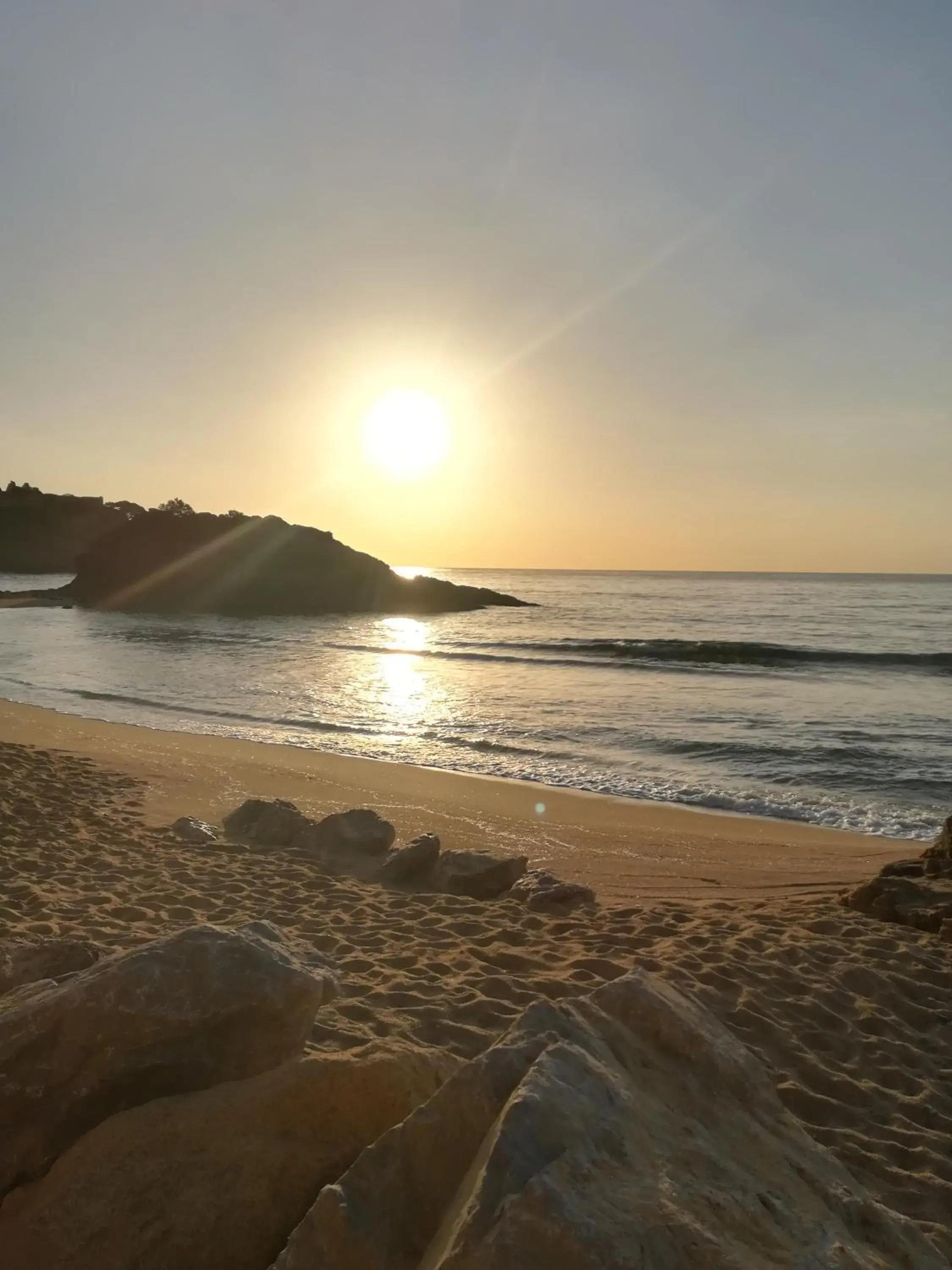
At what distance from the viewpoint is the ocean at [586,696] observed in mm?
12672

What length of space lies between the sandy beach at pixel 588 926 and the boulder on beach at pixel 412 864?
0.26m

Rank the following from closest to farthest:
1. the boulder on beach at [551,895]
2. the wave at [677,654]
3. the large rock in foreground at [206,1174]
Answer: the large rock in foreground at [206,1174], the boulder on beach at [551,895], the wave at [677,654]

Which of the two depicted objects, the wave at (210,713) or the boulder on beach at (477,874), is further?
the wave at (210,713)

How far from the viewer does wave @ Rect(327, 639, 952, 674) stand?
2809 centimetres

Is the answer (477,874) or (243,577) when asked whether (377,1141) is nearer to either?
(477,874)

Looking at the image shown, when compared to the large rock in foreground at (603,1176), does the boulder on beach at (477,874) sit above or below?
below

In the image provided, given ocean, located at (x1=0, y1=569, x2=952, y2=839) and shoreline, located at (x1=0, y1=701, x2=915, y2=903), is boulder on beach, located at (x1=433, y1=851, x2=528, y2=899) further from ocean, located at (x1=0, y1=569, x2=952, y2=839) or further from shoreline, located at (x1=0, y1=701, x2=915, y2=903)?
ocean, located at (x1=0, y1=569, x2=952, y2=839)

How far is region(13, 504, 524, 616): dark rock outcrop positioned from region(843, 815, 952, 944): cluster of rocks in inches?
2041

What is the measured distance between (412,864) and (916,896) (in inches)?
151

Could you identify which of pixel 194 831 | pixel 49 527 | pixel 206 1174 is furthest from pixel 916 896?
pixel 49 527

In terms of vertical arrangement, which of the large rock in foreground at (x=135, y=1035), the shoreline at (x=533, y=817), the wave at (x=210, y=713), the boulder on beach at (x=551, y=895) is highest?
the large rock in foreground at (x=135, y=1035)

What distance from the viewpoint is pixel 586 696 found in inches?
822

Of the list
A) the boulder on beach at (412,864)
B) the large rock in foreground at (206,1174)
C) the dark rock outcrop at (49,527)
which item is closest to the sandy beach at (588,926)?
the boulder on beach at (412,864)

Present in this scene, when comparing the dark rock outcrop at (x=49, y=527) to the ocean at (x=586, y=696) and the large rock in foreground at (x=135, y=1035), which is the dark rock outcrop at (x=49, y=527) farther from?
the large rock in foreground at (x=135, y=1035)
